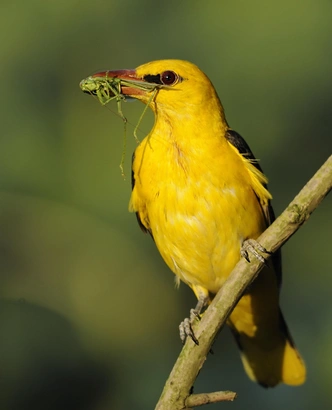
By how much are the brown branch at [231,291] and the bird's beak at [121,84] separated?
4.11ft

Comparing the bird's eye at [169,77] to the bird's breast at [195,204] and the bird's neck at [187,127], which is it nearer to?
the bird's neck at [187,127]

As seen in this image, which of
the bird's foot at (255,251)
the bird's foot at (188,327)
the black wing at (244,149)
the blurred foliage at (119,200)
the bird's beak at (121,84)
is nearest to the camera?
Result: the bird's foot at (255,251)

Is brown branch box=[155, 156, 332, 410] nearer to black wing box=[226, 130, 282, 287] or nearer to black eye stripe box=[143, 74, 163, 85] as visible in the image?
black wing box=[226, 130, 282, 287]

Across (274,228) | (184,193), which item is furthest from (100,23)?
(274,228)

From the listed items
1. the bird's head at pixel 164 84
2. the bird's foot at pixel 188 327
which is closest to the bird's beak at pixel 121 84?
the bird's head at pixel 164 84

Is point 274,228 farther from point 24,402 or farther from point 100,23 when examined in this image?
point 100,23

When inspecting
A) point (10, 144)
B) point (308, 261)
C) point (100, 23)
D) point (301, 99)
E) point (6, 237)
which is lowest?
point (6, 237)

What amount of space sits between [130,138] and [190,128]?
1.95m

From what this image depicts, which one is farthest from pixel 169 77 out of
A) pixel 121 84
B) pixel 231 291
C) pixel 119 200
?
pixel 119 200

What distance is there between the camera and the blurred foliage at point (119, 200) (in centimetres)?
637

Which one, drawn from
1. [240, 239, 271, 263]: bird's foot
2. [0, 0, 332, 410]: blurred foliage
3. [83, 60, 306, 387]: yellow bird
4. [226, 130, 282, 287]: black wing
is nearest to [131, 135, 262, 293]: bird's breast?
[83, 60, 306, 387]: yellow bird

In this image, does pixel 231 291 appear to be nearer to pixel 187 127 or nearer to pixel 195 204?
pixel 195 204

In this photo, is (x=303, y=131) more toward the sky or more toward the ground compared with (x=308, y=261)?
more toward the sky

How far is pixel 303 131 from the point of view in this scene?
7.15 meters
